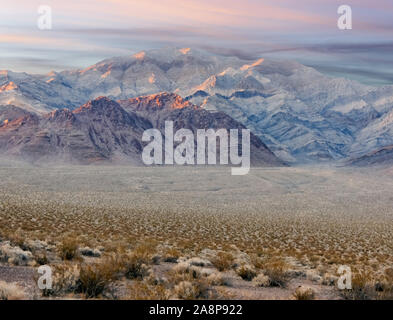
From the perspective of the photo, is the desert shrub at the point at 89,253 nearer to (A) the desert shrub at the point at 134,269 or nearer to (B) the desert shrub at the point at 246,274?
(A) the desert shrub at the point at 134,269


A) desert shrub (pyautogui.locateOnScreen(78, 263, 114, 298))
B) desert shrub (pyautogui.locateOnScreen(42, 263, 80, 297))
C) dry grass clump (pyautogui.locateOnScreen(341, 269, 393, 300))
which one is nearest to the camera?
desert shrub (pyautogui.locateOnScreen(42, 263, 80, 297))

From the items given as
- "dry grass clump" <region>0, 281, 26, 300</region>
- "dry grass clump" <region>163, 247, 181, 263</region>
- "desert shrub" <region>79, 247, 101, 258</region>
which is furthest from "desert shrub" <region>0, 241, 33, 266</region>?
"dry grass clump" <region>163, 247, 181, 263</region>

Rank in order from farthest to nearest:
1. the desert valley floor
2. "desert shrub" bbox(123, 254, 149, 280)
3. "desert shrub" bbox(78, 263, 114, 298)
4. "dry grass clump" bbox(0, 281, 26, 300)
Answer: "desert shrub" bbox(123, 254, 149, 280) → the desert valley floor → "desert shrub" bbox(78, 263, 114, 298) → "dry grass clump" bbox(0, 281, 26, 300)

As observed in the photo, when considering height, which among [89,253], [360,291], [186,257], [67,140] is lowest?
[67,140]

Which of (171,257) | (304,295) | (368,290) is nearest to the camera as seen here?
(304,295)

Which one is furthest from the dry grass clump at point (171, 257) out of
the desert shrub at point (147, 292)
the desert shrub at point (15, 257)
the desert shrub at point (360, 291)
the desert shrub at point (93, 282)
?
the desert shrub at point (360, 291)

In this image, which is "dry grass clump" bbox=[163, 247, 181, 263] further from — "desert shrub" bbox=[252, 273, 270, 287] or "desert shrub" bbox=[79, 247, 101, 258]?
"desert shrub" bbox=[252, 273, 270, 287]

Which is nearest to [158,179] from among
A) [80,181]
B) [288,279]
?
[80,181]

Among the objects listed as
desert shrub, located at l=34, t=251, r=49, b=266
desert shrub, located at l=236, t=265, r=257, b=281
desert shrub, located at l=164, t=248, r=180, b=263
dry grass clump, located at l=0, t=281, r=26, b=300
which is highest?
dry grass clump, located at l=0, t=281, r=26, b=300

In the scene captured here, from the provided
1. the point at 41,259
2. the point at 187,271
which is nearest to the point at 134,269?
the point at 187,271

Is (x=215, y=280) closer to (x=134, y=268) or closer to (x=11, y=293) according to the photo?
(x=134, y=268)

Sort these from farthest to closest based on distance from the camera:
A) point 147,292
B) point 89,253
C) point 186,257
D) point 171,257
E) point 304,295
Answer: point 186,257 < point 171,257 < point 89,253 < point 304,295 < point 147,292
